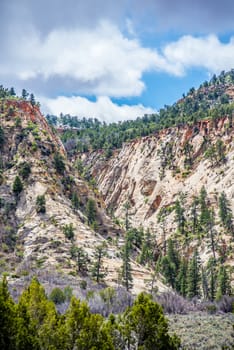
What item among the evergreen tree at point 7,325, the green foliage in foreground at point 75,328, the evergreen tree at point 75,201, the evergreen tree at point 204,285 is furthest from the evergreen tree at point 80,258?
the evergreen tree at point 7,325

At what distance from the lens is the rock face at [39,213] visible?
192 feet

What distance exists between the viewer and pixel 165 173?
105938 millimetres

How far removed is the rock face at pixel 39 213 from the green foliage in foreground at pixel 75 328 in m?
34.5

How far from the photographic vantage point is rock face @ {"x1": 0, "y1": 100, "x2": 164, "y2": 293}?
5853cm

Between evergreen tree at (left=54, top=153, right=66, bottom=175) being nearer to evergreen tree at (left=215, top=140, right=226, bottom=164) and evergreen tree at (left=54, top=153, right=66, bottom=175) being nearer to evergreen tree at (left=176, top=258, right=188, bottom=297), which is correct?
evergreen tree at (left=176, top=258, right=188, bottom=297)

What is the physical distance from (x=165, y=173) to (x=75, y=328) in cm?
8822

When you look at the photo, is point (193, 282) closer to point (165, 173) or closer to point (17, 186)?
point (17, 186)

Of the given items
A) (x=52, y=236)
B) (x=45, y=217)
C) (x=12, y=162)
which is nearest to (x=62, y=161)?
(x=12, y=162)

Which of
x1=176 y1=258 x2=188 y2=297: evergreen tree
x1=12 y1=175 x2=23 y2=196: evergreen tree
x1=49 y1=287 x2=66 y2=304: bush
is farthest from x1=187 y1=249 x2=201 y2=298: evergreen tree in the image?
x1=12 y1=175 x2=23 y2=196: evergreen tree

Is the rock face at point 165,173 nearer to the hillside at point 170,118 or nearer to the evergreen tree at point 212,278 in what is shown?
the hillside at point 170,118

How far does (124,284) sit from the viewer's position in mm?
55156

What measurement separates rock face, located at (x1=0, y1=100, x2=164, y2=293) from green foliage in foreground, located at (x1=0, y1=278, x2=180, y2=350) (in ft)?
113

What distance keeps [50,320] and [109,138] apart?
399 feet

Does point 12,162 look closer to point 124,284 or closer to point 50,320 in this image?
point 124,284
